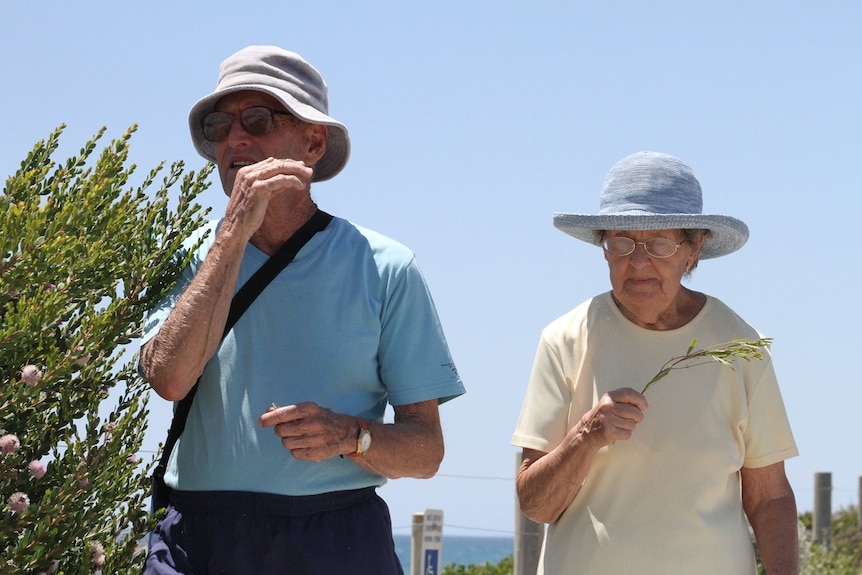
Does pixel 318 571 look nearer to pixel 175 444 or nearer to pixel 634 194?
pixel 175 444

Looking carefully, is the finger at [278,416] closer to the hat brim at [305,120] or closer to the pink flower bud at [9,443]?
the pink flower bud at [9,443]

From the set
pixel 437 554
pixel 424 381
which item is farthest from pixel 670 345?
pixel 437 554

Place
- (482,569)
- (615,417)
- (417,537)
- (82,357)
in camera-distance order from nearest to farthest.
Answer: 1. (82,357)
2. (615,417)
3. (417,537)
4. (482,569)

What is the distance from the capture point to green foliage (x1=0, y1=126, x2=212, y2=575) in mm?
3195

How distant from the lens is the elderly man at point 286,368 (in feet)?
11.2

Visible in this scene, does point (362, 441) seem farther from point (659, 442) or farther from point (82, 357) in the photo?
point (659, 442)

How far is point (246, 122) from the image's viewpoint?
370 centimetres

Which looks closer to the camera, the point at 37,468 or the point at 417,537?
the point at 37,468

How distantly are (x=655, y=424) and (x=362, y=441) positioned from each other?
1.16m

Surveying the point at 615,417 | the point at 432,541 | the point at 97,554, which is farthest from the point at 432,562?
the point at 97,554

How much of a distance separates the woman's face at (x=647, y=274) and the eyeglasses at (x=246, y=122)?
113 centimetres

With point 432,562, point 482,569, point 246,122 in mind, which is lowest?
point 482,569

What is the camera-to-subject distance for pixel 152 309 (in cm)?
370

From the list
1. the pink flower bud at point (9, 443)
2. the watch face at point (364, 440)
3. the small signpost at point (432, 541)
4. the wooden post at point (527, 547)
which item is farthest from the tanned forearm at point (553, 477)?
the small signpost at point (432, 541)
